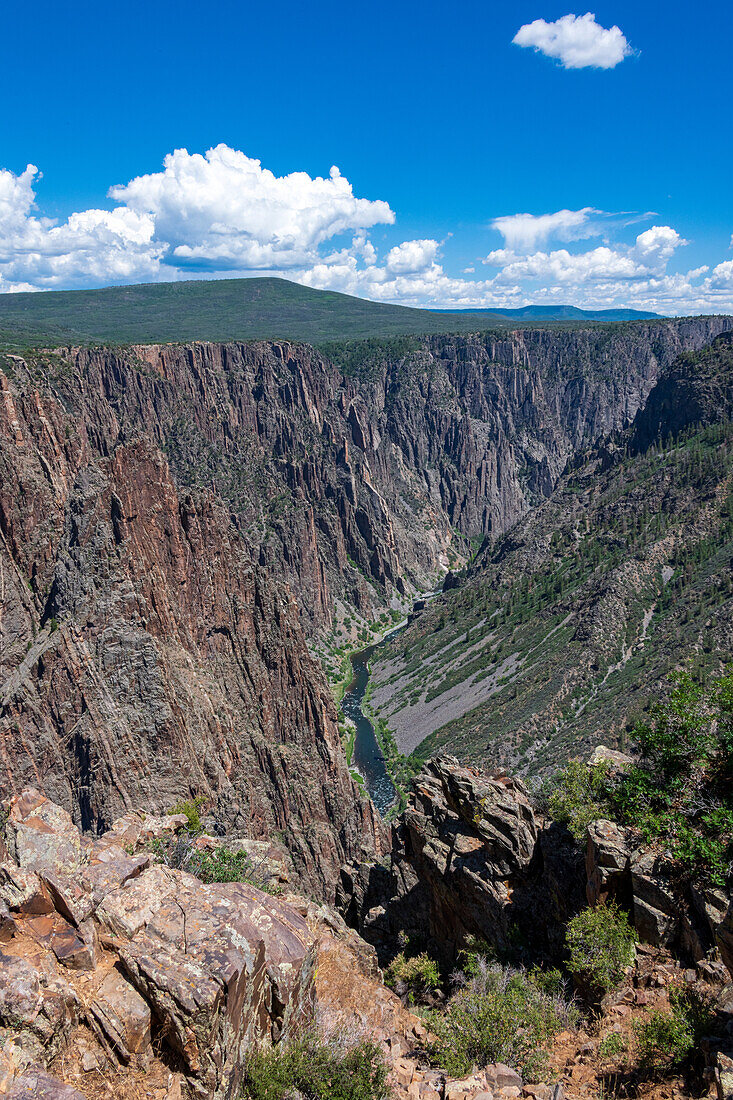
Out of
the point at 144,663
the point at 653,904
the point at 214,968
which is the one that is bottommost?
the point at 144,663

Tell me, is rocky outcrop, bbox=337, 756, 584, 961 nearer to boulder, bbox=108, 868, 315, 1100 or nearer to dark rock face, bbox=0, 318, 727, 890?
boulder, bbox=108, 868, 315, 1100

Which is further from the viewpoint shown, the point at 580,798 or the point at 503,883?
the point at 503,883

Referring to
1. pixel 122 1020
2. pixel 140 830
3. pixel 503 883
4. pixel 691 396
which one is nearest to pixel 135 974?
pixel 122 1020

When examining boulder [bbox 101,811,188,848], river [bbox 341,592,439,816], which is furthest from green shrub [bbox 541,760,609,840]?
river [bbox 341,592,439,816]

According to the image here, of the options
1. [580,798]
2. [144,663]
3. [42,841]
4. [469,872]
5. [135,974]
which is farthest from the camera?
→ [144,663]

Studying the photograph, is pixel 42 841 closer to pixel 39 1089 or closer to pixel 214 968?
pixel 214 968

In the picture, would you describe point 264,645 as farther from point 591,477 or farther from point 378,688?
point 591,477
